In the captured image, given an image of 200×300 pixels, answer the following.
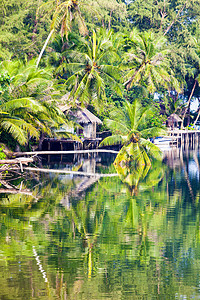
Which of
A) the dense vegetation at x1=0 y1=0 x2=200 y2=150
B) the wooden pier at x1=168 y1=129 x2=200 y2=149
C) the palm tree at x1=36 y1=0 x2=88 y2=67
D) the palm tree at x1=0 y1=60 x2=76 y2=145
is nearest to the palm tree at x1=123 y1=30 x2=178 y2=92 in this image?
the dense vegetation at x1=0 y1=0 x2=200 y2=150

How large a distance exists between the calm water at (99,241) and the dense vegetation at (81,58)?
193 inches

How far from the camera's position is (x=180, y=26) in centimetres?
4775

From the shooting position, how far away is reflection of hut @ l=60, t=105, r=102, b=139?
29.6 meters

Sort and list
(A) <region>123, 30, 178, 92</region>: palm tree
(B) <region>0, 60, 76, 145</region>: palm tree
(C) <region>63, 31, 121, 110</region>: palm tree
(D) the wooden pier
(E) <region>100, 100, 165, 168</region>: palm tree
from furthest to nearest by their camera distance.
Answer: (D) the wooden pier
(A) <region>123, 30, 178, 92</region>: palm tree
(C) <region>63, 31, 121, 110</region>: palm tree
(E) <region>100, 100, 165, 168</region>: palm tree
(B) <region>0, 60, 76, 145</region>: palm tree

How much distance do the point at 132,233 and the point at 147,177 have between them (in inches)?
380

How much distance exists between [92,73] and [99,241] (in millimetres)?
20487

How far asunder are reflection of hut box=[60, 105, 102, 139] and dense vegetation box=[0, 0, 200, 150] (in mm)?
799

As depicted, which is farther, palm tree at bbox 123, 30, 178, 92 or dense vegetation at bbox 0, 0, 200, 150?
palm tree at bbox 123, 30, 178, 92

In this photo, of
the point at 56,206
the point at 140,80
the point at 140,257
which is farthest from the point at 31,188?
the point at 140,80

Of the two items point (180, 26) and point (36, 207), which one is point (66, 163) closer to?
point (36, 207)

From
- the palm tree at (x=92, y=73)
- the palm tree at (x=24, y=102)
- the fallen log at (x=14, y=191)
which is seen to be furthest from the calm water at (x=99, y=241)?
the palm tree at (x=92, y=73)

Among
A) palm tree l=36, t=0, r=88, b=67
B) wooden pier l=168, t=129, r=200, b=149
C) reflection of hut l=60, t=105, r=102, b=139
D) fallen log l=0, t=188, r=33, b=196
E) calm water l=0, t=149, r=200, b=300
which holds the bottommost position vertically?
calm water l=0, t=149, r=200, b=300

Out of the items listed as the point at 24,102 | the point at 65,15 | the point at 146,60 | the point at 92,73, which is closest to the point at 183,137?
the point at 146,60

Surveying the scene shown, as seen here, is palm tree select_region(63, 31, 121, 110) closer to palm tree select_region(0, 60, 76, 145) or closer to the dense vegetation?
the dense vegetation
